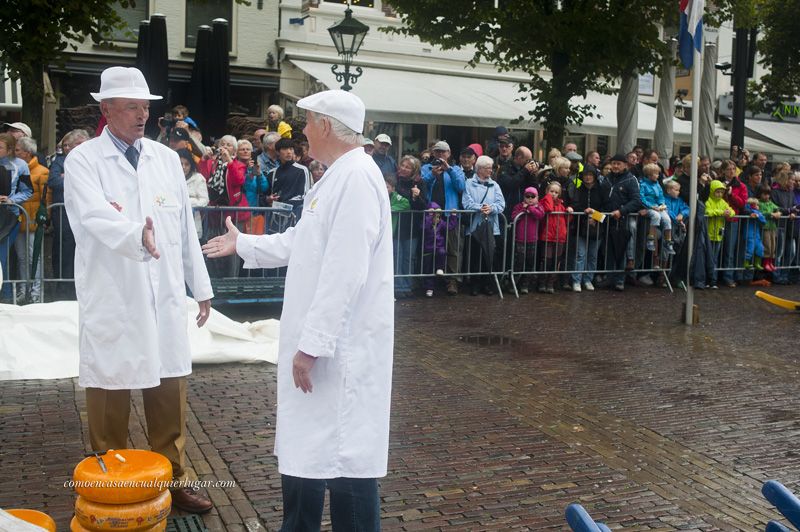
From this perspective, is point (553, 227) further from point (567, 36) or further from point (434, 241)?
point (567, 36)

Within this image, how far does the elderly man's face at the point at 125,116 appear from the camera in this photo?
5.13 metres

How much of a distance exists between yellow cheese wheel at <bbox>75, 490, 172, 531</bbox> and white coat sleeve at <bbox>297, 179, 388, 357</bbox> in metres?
1.01

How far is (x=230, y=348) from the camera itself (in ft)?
29.6

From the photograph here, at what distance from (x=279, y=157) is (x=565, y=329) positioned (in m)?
4.04

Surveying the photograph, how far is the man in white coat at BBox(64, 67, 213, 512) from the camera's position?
5.03 metres

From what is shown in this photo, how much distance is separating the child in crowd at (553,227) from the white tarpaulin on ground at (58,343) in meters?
5.87

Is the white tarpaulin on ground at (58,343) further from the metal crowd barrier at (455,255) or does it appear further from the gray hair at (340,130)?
the gray hair at (340,130)

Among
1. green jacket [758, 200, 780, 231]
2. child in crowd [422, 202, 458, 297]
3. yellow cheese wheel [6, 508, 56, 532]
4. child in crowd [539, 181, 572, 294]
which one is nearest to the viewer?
yellow cheese wheel [6, 508, 56, 532]

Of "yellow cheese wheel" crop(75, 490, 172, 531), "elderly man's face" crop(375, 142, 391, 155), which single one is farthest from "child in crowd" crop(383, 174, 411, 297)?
"yellow cheese wheel" crop(75, 490, 172, 531)

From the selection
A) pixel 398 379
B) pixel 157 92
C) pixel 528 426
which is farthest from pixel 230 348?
pixel 157 92

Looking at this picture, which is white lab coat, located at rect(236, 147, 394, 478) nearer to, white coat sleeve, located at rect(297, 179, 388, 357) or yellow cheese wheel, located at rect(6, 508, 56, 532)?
Answer: white coat sleeve, located at rect(297, 179, 388, 357)

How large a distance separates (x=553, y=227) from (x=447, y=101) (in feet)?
38.2

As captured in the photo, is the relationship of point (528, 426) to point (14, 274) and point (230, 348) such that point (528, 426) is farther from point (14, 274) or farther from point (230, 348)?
point (14, 274)

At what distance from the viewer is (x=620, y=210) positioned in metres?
14.9
